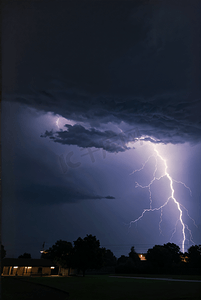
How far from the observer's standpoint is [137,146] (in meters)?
30.9

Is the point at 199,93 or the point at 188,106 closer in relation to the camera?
the point at 199,93

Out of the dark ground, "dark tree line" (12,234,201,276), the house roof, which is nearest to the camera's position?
the dark ground

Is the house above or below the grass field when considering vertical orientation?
below

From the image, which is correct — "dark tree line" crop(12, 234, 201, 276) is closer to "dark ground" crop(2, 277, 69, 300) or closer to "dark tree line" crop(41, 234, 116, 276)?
"dark tree line" crop(41, 234, 116, 276)

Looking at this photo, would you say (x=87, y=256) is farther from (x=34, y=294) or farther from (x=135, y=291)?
(x=135, y=291)

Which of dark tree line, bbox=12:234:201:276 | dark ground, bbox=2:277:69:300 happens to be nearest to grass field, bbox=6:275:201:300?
dark ground, bbox=2:277:69:300

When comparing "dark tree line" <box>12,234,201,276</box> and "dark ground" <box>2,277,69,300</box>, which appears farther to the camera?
"dark tree line" <box>12,234,201,276</box>

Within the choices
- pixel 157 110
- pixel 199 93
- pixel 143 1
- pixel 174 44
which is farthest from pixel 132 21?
pixel 157 110

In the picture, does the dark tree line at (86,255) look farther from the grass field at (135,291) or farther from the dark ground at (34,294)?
the dark ground at (34,294)

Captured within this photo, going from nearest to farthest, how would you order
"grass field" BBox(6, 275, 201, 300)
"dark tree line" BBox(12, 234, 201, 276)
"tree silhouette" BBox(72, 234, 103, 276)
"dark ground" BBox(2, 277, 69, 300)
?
"grass field" BBox(6, 275, 201, 300) < "dark ground" BBox(2, 277, 69, 300) < "tree silhouette" BBox(72, 234, 103, 276) < "dark tree line" BBox(12, 234, 201, 276)

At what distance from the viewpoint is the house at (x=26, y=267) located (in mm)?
35094

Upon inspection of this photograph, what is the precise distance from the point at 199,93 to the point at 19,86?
1253 cm

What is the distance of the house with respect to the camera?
3509 centimetres

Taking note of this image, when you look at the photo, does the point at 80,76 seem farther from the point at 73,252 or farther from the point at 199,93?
the point at 73,252
